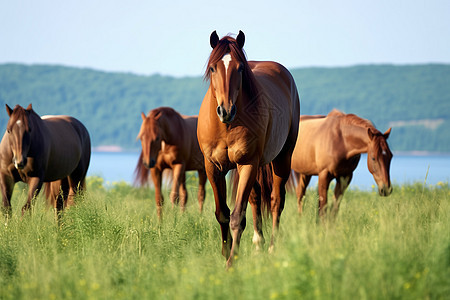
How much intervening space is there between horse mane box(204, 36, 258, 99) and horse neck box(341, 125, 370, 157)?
3.71m

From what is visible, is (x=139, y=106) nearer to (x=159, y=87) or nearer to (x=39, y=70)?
(x=159, y=87)

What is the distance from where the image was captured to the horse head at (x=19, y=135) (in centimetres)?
700

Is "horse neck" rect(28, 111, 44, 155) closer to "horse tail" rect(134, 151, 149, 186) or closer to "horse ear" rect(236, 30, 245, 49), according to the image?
"horse tail" rect(134, 151, 149, 186)

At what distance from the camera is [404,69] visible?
5108 inches

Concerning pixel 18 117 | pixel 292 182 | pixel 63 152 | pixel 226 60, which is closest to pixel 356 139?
pixel 292 182

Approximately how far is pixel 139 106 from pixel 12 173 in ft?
447

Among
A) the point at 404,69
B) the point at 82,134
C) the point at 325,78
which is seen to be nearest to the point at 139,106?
the point at 325,78

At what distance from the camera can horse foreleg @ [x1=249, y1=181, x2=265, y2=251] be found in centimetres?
559

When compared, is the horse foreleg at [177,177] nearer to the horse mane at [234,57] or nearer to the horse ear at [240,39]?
the horse mane at [234,57]

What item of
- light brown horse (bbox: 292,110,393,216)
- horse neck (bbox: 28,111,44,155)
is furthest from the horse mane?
horse neck (bbox: 28,111,44,155)

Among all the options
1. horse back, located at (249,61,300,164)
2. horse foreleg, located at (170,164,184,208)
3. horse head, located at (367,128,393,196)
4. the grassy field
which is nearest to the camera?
the grassy field

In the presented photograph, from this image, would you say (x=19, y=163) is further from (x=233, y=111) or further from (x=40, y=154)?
(x=233, y=111)

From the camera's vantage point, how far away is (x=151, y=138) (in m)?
9.74

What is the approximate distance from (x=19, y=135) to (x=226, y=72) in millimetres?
3856
